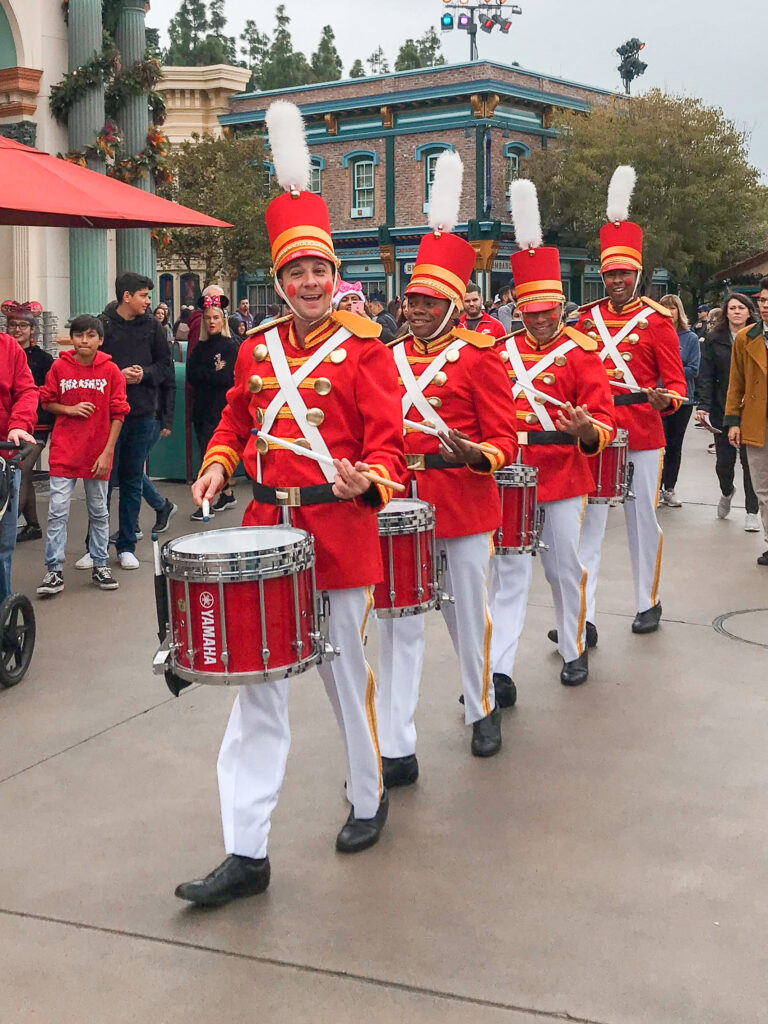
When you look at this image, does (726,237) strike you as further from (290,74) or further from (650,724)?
(290,74)

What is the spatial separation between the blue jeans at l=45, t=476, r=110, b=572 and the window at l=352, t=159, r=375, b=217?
3473cm

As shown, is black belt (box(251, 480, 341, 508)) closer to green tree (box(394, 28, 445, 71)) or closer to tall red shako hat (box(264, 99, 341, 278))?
tall red shako hat (box(264, 99, 341, 278))

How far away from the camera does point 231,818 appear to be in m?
A: 3.96

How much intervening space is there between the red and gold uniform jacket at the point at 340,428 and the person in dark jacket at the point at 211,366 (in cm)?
725

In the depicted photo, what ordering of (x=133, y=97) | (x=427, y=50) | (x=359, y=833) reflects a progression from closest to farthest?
(x=359, y=833) → (x=133, y=97) → (x=427, y=50)

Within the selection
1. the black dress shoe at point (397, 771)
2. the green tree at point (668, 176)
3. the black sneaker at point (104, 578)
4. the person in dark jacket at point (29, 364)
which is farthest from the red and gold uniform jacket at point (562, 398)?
the green tree at point (668, 176)

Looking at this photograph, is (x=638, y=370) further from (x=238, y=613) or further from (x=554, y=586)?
(x=238, y=613)

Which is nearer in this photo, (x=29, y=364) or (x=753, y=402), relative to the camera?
(x=753, y=402)

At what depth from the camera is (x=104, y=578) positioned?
8344mm

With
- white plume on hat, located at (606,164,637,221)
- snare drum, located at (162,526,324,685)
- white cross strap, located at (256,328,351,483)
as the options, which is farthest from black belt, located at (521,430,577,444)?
snare drum, located at (162,526,324,685)

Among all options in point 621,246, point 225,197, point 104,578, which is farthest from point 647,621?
point 225,197

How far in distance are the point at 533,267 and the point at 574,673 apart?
6.72ft

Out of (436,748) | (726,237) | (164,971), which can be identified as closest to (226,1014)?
(164,971)

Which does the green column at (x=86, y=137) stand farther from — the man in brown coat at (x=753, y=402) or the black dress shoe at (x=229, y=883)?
the black dress shoe at (x=229, y=883)
